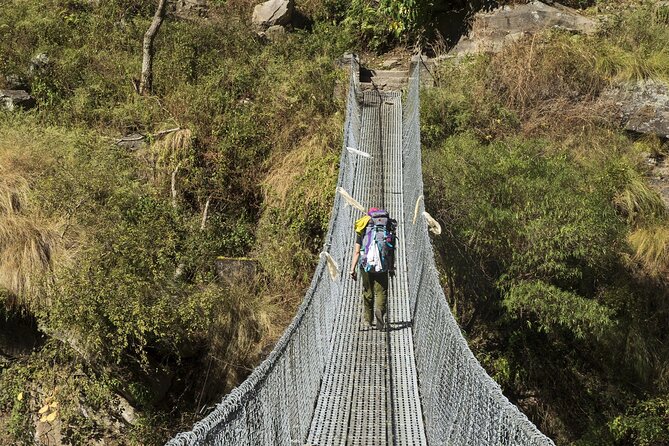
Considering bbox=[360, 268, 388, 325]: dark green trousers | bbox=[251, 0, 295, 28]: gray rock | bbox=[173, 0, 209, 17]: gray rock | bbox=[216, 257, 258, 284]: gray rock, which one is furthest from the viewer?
bbox=[173, 0, 209, 17]: gray rock

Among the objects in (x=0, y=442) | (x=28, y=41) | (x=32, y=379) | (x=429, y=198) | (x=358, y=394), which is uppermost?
(x=28, y=41)

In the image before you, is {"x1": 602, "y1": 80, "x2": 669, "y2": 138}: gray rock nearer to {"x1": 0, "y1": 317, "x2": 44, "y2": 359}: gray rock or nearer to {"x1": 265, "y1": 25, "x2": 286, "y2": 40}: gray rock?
{"x1": 265, "y1": 25, "x2": 286, "y2": 40}: gray rock

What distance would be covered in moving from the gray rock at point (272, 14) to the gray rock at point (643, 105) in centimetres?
506

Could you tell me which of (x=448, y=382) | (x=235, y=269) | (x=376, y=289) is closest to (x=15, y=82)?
(x=235, y=269)

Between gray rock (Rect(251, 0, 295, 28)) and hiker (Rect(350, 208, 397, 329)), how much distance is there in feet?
24.2

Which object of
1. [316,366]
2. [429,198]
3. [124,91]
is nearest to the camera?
[316,366]

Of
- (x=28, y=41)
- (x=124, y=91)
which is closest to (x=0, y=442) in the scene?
(x=124, y=91)

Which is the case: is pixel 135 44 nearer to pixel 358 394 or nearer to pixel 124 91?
pixel 124 91

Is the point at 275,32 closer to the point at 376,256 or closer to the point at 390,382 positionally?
the point at 376,256

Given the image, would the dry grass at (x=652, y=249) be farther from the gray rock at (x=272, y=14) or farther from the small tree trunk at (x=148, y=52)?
the gray rock at (x=272, y=14)

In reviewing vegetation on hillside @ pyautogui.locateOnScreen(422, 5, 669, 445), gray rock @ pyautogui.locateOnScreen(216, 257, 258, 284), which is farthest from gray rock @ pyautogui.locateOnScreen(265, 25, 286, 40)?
gray rock @ pyautogui.locateOnScreen(216, 257, 258, 284)

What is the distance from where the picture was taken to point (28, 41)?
1028cm

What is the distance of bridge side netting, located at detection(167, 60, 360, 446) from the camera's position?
2.70 m

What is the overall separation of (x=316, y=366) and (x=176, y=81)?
258 inches
